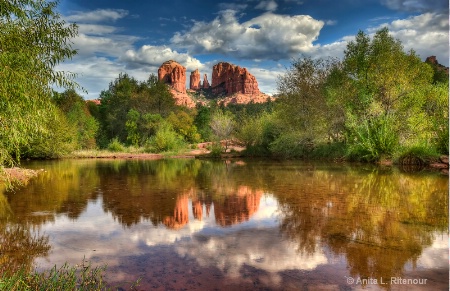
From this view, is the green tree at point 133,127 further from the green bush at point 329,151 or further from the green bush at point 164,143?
the green bush at point 329,151

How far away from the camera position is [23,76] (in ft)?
20.9

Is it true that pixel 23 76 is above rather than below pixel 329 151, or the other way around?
above

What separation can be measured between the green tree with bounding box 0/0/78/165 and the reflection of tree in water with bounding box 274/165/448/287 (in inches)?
A: 230

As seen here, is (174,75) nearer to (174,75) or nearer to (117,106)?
(174,75)

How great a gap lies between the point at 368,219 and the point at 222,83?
167929 mm

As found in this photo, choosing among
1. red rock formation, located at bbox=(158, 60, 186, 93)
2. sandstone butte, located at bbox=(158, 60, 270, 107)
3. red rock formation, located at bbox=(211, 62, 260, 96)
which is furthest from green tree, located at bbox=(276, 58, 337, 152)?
red rock formation, located at bbox=(211, 62, 260, 96)

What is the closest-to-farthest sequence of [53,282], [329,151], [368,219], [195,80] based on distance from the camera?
[53,282], [368,219], [329,151], [195,80]

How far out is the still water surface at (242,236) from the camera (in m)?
5.21

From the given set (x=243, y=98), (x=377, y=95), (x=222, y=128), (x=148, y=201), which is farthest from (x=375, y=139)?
(x=243, y=98)

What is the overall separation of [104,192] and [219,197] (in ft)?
15.5

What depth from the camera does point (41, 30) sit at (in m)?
9.81

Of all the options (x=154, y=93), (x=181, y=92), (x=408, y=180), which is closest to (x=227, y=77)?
(x=181, y=92)

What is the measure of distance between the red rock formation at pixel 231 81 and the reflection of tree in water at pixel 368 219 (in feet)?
495

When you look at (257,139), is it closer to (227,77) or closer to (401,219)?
(401,219)
